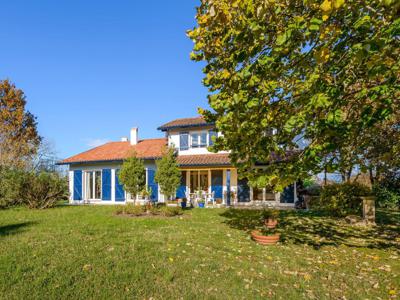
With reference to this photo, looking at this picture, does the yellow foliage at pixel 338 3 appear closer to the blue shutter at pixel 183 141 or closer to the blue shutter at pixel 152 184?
the blue shutter at pixel 183 141

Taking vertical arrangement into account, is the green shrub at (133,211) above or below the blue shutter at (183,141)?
below

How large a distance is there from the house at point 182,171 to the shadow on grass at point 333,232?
6.13 meters

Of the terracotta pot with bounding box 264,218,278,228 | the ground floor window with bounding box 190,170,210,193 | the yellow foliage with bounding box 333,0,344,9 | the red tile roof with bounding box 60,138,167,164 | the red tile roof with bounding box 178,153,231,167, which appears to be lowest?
the terracotta pot with bounding box 264,218,278,228

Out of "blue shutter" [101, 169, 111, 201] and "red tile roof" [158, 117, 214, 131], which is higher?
"red tile roof" [158, 117, 214, 131]

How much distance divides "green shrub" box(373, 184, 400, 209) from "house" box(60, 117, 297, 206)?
17.5 feet

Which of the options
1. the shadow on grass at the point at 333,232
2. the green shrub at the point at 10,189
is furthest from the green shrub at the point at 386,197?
the green shrub at the point at 10,189

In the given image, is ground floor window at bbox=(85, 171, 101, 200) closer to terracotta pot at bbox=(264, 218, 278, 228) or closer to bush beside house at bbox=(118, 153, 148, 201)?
bush beside house at bbox=(118, 153, 148, 201)

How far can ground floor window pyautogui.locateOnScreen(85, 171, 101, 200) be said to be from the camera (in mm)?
21422

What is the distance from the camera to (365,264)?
5.63 meters

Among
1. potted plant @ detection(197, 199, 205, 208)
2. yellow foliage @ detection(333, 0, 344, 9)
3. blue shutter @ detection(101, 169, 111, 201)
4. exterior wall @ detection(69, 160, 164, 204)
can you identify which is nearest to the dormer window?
exterior wall @ detection(69, 160, 164, 204)

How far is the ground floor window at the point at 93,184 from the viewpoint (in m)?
21.4

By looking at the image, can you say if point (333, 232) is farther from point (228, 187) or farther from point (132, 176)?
point (132, 176)

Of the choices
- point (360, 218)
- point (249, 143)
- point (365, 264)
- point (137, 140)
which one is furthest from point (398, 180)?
point (137, 140)

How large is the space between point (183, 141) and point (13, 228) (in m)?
12.8
